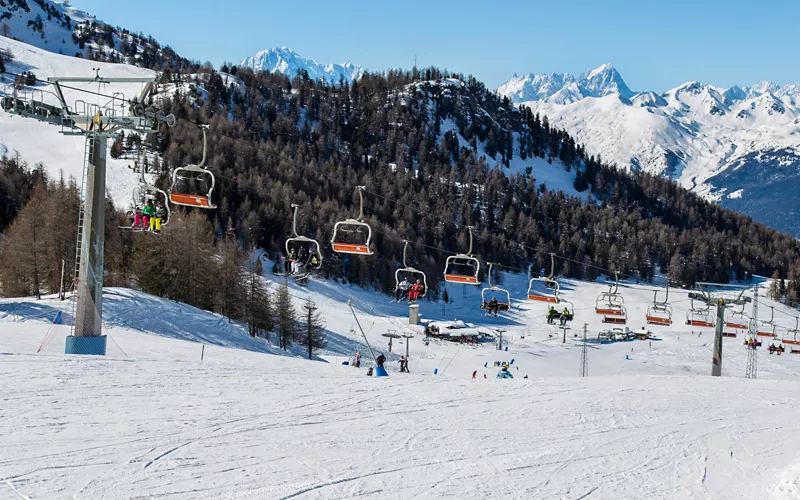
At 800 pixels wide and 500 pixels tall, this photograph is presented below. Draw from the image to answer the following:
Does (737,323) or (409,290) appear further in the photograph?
(737,323)

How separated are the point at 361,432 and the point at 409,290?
15804 mm

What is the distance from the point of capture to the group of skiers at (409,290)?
1093 inches

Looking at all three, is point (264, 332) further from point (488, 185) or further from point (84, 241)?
point (488, 185)

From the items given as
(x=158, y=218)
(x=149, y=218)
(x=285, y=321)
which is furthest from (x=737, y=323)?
(x=149, y=218)

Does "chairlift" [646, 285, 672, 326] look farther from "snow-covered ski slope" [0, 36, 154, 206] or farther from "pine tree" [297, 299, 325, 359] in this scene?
"snow-covered ski slope" [0, 36, 154, 206]

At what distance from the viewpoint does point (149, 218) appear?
69.1ft

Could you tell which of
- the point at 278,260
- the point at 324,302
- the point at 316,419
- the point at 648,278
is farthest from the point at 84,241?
the point at 648,278

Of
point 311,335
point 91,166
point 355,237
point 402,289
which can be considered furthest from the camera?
point 355,237

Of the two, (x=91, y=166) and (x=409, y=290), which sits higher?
(x=91, y=166)

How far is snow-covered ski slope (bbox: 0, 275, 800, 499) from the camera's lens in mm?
10086

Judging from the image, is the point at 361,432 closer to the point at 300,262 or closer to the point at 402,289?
the point at 300,262

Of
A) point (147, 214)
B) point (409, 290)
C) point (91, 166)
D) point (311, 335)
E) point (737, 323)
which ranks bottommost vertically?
point (737, 323)

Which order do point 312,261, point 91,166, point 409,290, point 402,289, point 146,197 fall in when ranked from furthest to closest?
point 402,289 → point 409,290 → point 312,261 → point 146,197 → point 91,166

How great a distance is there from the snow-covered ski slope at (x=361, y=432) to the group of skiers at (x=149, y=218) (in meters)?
4.55
